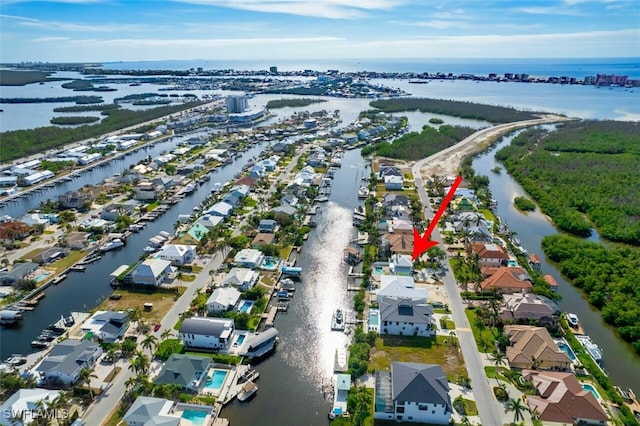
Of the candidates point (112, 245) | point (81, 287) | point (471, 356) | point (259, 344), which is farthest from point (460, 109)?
point (81, 287)

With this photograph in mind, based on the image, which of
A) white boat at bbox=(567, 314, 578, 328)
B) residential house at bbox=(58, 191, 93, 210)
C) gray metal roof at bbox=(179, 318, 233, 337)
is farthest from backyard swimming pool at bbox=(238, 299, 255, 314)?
residential house at bbox=(58, 191, 93, 210)

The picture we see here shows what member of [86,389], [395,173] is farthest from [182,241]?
[395,173]

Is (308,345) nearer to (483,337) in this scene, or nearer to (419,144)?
(483,337)

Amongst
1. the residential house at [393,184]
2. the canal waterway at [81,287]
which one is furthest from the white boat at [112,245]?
the residential house at [393,184]

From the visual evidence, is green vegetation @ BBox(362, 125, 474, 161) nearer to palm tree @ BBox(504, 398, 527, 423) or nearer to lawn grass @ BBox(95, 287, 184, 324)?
lawn grass @ BBox(95, 287, 184, 324)

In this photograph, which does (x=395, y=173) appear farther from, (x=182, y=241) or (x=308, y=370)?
(x=308, y=370)

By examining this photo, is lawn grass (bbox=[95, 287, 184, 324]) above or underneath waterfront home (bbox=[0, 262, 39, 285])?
underneath
